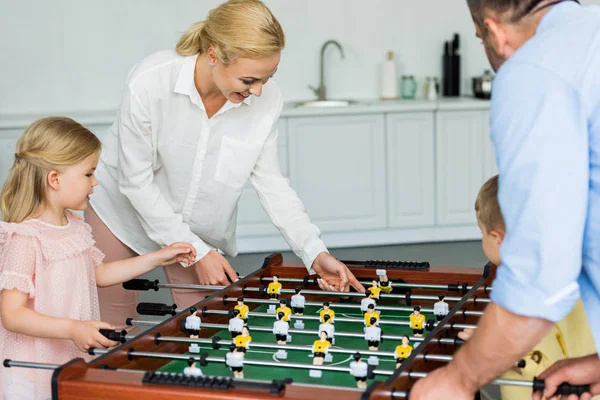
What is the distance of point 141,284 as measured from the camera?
2.41 metres

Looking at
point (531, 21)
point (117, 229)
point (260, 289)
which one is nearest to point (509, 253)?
point (531, 21)

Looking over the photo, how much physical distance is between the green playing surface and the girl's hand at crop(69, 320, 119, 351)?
169 millimetres

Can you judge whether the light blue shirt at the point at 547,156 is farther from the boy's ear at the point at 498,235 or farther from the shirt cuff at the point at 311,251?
the shirt cuff at the point at 311,251

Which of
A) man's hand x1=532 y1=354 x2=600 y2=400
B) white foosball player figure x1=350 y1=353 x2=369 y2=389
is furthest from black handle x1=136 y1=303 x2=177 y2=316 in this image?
man's hand x1=532 y1=354 x2=600 y2=400

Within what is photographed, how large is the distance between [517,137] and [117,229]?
180cm

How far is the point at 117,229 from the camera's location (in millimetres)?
2824

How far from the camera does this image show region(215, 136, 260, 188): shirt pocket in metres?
2.68

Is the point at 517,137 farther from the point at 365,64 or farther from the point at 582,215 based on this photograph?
the point at 365,64

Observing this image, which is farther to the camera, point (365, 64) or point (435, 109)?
point (365, 64)

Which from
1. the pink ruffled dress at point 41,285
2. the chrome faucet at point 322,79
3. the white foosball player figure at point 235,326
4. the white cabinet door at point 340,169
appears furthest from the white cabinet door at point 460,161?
the white foosball player figure at point 235,326

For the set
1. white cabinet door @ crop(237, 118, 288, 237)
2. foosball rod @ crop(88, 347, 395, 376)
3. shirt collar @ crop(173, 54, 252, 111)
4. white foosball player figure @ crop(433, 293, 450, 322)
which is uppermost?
shirt collar @ crop(173, 54, 252, 111)

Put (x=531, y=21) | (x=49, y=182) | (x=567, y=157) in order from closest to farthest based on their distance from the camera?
1. (x=567, y=157)
2. (x=531, y=21)
3. (x=49, y=182)

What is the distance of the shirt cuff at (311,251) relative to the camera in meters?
2.56

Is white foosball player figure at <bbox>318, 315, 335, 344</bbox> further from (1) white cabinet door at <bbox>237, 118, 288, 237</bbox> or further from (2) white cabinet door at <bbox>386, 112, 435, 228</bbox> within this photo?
(2) white cabinet door at <bbox>386, 112, 435, 228</bbox>
